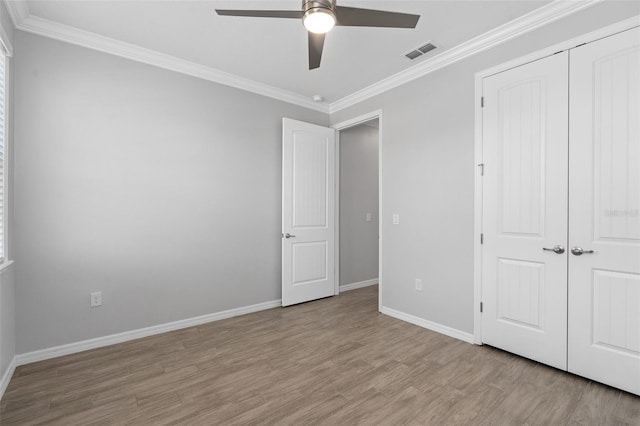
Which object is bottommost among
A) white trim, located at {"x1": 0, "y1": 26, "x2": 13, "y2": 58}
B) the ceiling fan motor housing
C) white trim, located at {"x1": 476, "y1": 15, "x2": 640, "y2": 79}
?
the ceiling fan motor housing

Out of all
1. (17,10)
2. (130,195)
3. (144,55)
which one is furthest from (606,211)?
(17,10)

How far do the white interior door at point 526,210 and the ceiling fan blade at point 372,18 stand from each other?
4.45ft

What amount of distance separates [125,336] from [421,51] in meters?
3.90

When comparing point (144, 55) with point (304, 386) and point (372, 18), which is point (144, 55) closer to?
point (372, 18)

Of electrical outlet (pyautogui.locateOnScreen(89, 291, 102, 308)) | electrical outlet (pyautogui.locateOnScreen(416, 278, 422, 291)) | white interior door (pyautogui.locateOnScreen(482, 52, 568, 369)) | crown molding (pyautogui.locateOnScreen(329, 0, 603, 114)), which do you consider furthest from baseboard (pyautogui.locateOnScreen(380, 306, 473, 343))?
electrical outlet (pyautogui.locateOnScreen(89, 291, 102, 308))

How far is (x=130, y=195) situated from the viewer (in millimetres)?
2973

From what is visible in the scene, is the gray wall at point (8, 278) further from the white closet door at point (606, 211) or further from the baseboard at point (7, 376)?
the white closet door at point (606, 211)

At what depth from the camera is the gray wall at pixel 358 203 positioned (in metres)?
4.79

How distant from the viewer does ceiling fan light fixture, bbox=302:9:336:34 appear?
161cm

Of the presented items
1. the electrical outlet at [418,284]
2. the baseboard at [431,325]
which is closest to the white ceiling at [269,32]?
the electrical outlet at [418,284]

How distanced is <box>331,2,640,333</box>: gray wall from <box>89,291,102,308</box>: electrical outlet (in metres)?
2.90

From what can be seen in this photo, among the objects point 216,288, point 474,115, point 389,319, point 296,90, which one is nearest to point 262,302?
point 216,288

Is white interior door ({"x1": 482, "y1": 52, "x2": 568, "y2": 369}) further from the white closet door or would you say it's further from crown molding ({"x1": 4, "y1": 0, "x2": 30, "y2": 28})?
crown molding ({"x1": 4, "y1": 0, "x2": 30, "y2": 28})

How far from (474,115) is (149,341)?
369 cm
